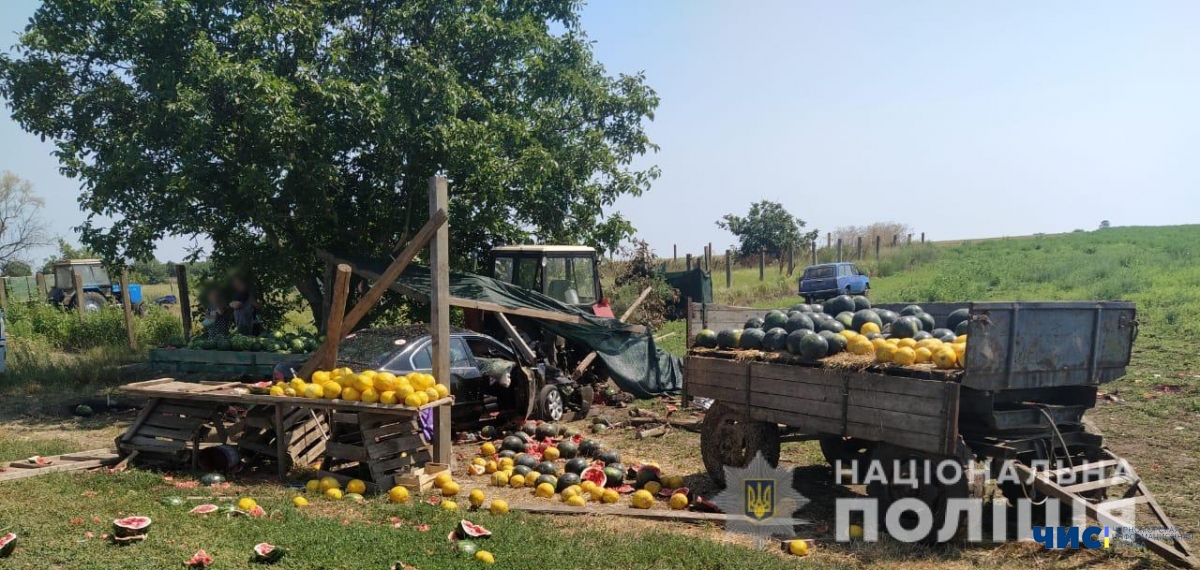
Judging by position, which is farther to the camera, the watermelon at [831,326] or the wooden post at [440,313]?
the wooden post at [440,313]

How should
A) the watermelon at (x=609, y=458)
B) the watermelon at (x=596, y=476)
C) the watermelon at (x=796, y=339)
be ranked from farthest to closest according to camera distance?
the watermelon at (x=609, y=458) < the watermelon at (x=596, y=476) < the watermelon at (x=796, y=339)

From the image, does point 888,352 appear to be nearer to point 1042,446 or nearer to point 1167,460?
point 1042,446

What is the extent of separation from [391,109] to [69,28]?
5.30 meters

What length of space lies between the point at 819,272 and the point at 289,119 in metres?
21.8

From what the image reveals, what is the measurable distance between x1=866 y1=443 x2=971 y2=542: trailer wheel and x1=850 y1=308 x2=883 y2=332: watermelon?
4.20ft

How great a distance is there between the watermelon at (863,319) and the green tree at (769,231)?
35396 millimetres

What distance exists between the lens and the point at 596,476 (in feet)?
27.3

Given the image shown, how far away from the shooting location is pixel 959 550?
612 cm

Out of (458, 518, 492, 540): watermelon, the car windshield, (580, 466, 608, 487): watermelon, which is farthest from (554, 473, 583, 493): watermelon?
the car windshield

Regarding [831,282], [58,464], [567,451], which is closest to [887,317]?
[567,451]

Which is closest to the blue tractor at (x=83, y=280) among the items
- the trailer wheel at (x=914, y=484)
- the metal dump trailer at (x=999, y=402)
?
the metal dump trailer at (x=999, y=402)

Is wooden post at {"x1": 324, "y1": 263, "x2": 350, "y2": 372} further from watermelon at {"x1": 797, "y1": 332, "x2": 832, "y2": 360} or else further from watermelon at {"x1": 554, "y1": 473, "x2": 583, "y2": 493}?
watermelon at {"x1": 797, "y1": 332, "x2": 832, "y2": 360}

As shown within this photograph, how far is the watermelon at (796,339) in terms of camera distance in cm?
726

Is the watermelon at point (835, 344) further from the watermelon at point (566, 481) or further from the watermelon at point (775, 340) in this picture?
the watermelon at point (566, 481)
